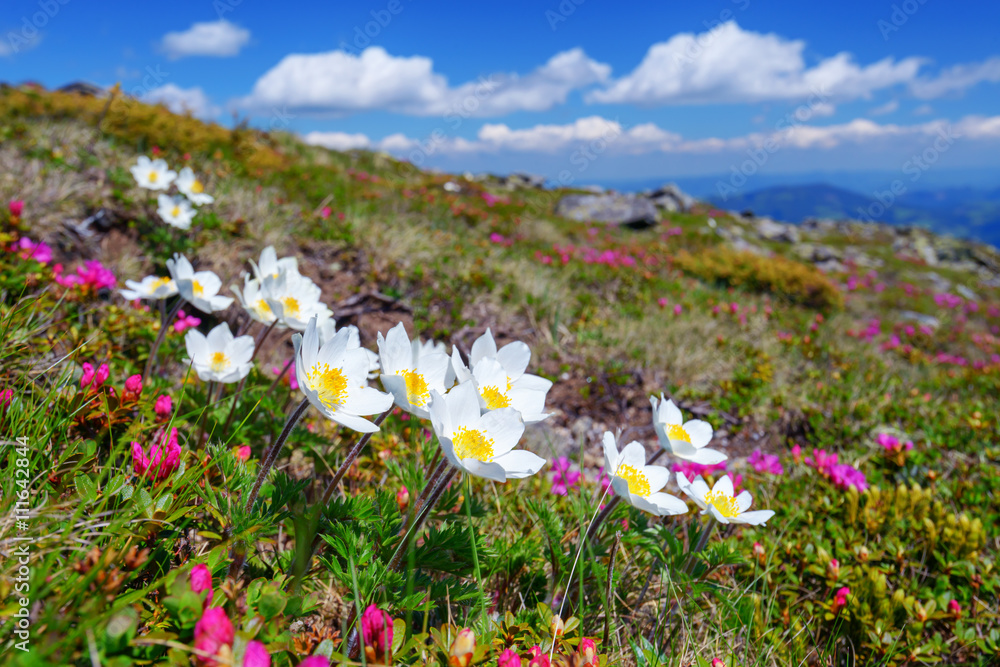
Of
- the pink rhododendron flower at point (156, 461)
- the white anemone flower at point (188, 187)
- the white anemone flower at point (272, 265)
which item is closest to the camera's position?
the pink rhododendron flower at point (156, 461)

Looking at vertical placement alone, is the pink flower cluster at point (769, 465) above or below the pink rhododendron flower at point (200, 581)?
below

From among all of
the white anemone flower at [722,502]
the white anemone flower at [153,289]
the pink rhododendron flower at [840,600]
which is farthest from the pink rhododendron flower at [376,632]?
the pink rhododendron flower at [840,600]

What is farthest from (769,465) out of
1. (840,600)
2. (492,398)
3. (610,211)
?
(610,211)

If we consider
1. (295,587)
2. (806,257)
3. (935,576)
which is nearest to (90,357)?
(295,587)

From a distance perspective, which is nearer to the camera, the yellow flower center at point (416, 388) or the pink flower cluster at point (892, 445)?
the yellow flower center at point (416, 388)

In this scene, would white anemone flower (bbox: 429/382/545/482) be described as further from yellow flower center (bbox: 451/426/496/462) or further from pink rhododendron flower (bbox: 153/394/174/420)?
pink rhododendron flower (bbox: 153/394/174/420)

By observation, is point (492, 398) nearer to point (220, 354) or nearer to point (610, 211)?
point (220, 354)

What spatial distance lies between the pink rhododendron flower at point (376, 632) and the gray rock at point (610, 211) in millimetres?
15084

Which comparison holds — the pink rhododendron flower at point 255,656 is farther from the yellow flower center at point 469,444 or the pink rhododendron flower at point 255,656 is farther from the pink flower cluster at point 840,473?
the pink flower cluster at point 840,473

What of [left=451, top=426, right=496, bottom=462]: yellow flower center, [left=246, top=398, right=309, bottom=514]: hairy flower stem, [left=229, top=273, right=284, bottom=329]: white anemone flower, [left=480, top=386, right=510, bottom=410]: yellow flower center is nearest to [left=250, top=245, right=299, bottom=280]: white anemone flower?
[left=229, top=273, right=284, bottom=329]: white anemone flower

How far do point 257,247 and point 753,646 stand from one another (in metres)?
4.78

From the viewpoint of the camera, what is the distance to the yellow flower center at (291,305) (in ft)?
6.60

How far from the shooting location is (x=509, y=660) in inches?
48.1

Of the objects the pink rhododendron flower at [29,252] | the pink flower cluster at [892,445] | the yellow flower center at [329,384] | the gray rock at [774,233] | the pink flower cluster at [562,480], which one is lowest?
the pink flower cluster at [892,445]
